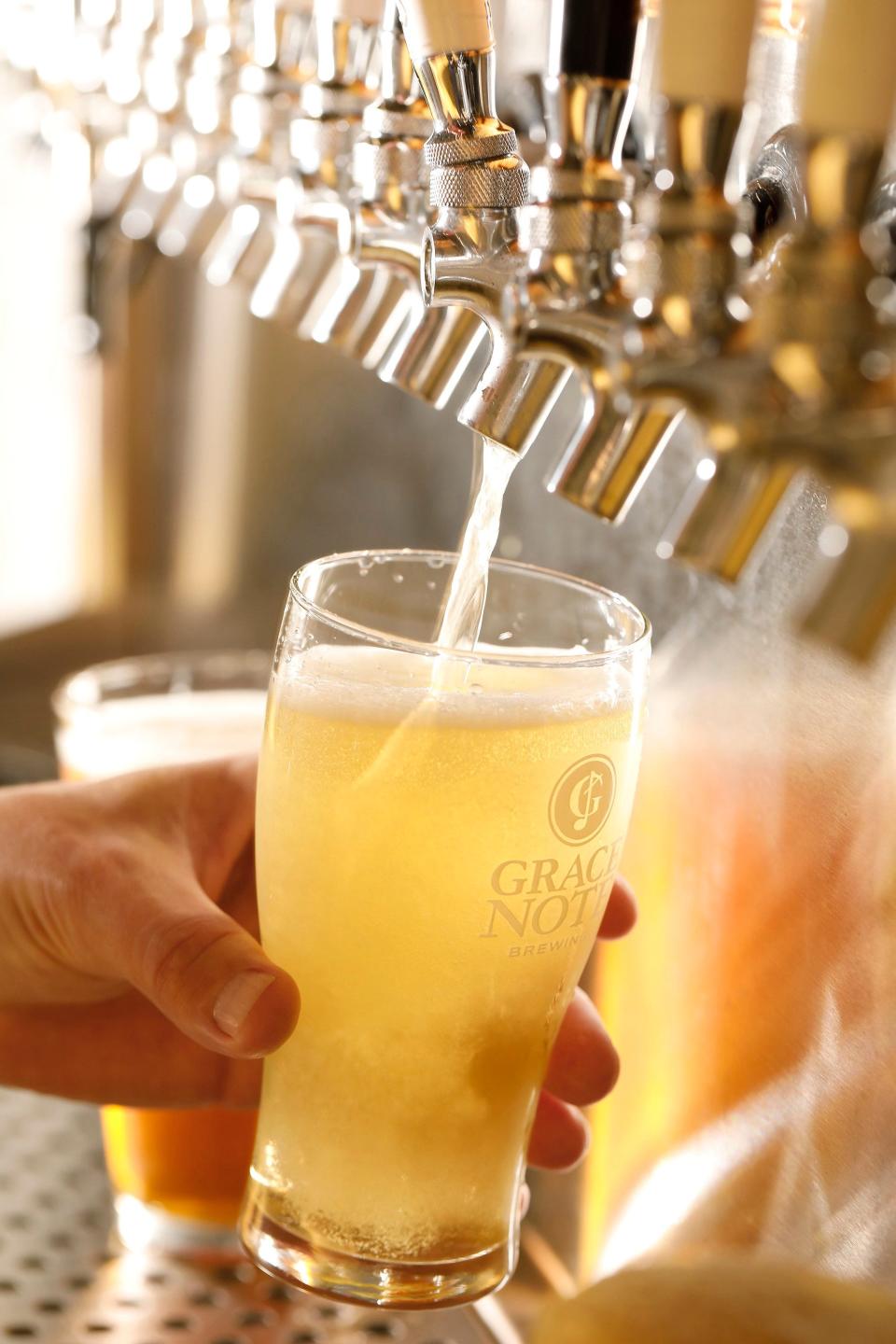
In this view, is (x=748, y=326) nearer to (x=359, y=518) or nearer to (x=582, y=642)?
(x=582, y=642)

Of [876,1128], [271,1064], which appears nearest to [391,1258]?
[271,1064]

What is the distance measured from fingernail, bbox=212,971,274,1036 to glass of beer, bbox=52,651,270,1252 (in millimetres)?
296

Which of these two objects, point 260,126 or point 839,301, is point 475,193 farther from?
point 260,126

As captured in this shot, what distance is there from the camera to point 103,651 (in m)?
1.71

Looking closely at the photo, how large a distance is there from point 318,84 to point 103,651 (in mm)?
919

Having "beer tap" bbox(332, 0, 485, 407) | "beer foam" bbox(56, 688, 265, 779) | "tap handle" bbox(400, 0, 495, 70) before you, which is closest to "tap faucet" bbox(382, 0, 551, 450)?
"tap handle" bbox(400, 0, 495, 70)

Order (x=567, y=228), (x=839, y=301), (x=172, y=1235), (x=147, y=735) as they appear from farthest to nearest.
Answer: (x=147, y=735) < (x=172, y=1235) < (x=567, y=228) < (x=839, y=301)

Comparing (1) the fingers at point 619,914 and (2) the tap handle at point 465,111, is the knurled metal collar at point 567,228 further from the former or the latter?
(1) the fingers at point 619,914

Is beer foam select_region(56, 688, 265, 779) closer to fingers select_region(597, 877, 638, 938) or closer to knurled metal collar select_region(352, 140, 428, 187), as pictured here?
fingers select_region(597, 877, 638, 938)

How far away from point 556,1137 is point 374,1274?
0.20 metres

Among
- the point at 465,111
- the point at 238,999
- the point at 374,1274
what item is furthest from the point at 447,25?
the point at 374,1274

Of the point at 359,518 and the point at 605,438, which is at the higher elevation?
the point at 605,438

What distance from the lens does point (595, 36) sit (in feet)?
1.98

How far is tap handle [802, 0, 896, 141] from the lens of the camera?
48 cm
